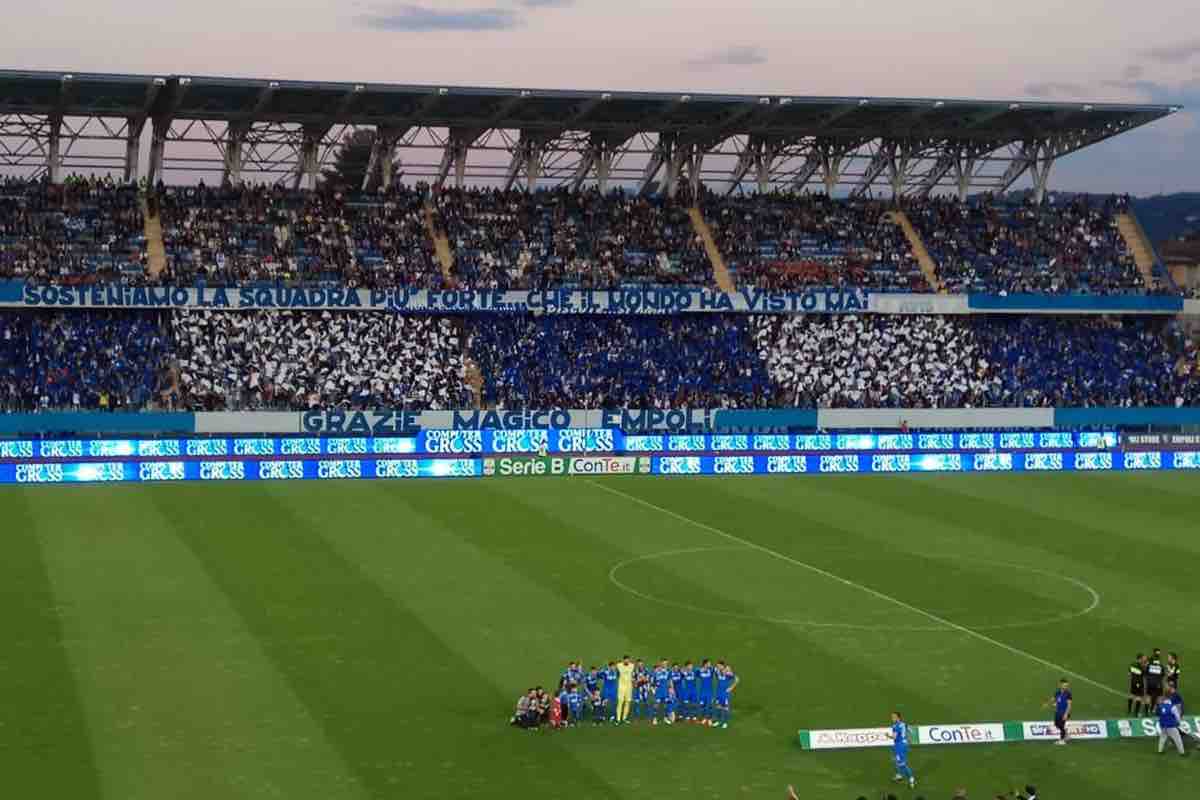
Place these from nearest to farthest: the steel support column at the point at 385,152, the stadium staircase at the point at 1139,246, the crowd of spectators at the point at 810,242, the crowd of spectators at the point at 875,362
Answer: the crowd of spectators at the point at 875,362 < the steel support column at the point at 385,152 < the crowd of spectators at the point at 810,242 < the stadium staircase at the point at 1139,246

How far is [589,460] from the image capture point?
5944cm

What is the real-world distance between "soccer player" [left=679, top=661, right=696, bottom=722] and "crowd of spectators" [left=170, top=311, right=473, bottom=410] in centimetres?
3906

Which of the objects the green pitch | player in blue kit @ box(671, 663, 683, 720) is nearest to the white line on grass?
the green pitch

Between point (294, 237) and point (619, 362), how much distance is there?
1480 centimetres

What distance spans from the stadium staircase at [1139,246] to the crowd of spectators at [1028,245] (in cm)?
48

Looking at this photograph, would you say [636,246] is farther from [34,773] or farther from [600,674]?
[34,773]

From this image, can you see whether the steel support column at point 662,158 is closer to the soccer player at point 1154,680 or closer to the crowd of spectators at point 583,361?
the crowd of spectators at point 583,361

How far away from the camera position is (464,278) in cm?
7181

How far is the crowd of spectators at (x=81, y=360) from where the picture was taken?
62.8 m

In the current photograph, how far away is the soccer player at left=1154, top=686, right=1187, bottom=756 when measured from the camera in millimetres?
26141

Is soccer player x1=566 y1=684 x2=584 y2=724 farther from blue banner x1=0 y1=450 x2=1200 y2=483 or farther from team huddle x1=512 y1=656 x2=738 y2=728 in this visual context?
blue banner x1=0 y1=450 x2=1200 y2=483

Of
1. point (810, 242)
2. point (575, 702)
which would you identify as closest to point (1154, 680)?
point (575, 702)

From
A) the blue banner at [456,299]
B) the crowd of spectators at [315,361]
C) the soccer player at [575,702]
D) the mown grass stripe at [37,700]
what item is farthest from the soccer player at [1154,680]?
the blue banner at [456,299]

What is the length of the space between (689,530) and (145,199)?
117 feet
